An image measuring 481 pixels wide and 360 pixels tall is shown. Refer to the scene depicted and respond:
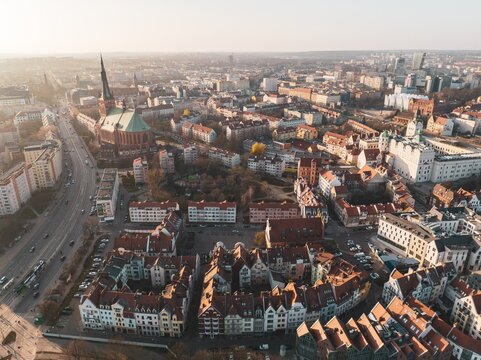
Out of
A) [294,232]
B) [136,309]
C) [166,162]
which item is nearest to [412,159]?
[294,232]

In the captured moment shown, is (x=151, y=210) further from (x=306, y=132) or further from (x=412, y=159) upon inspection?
(x=306, y=132)

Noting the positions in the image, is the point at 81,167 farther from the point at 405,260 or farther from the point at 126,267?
the point at 405,260

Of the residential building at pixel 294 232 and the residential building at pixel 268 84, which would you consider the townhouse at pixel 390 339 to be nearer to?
the residential building at pixel 294 232

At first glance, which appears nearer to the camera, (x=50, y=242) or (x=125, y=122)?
(x=50, y=242)

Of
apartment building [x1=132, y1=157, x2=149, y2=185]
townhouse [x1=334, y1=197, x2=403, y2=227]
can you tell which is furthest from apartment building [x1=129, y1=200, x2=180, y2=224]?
townhouse [x1=334, y1=197, x2=403, y2=227]

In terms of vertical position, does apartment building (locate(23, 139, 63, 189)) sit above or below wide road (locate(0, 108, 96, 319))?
above

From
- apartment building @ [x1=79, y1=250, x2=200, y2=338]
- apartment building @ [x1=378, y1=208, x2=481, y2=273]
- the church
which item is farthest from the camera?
the church

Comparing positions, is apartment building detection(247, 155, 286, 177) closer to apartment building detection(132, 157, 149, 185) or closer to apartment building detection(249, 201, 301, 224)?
apartment building detection(249, 201, 301, 224)
